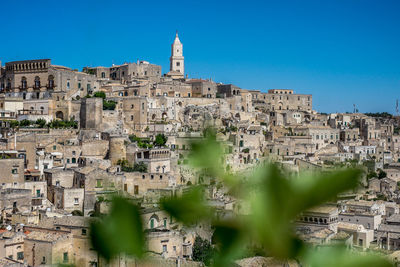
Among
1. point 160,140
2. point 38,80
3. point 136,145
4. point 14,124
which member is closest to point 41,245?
point 136,145

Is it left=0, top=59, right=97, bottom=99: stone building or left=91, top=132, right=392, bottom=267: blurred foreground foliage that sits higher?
left=0, top=59, right=97, bottom=99: stone building

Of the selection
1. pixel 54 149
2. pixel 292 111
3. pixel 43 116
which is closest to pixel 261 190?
pixel 54 149

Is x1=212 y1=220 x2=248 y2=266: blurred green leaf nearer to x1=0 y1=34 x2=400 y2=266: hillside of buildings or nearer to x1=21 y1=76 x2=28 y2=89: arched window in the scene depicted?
x1=0 y1=34 x2=400 y2=266: hillside of buildings

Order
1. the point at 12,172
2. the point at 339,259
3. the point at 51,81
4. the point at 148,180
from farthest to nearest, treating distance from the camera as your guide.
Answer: the point at 51,81, the point at 148,180, the point at 12,172, the point at 339,259

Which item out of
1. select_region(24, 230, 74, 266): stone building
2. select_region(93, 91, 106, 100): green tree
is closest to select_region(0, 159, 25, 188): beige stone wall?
select_region(24, 230, 74, 266): stone building

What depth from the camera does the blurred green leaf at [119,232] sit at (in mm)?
1215

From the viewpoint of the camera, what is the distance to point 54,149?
24.6m

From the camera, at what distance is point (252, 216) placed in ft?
4.05

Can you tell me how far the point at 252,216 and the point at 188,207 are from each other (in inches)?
7.0

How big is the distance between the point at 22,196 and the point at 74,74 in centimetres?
1677

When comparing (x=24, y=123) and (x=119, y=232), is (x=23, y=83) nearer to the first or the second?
(x=24, y=123)

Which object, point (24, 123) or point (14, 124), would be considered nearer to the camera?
point (14, 124)

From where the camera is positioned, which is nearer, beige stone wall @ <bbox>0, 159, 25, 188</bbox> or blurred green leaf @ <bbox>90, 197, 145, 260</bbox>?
blurred green leaf @ <bbox>90, 197, 145, 260</bbox>

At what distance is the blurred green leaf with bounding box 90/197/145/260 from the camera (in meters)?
1.21
